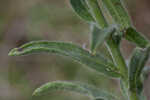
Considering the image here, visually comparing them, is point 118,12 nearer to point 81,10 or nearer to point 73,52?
point 81,10

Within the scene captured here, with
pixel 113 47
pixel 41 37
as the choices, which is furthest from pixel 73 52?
pixel 41 37

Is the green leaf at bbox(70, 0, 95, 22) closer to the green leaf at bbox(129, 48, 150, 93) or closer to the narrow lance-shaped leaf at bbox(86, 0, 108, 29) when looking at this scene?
the narrow lance-shaped leaf at bbox(86, 0, 108, 29)

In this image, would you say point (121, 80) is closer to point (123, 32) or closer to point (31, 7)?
point (123, 32)

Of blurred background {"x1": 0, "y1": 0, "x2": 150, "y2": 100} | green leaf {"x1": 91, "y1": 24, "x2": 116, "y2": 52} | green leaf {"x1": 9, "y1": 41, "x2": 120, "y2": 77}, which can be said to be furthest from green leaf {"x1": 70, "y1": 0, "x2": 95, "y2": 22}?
blurred background {"x1": 0, "y1": 0, "x2": 150, "y2": 100}

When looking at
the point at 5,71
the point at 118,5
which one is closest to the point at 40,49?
the point at 118,5

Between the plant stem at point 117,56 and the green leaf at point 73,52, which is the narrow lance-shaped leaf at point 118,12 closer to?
the plant stem at point 117,56

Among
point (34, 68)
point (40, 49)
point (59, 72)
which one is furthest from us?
point (34, 68)

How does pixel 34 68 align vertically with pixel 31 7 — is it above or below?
below
